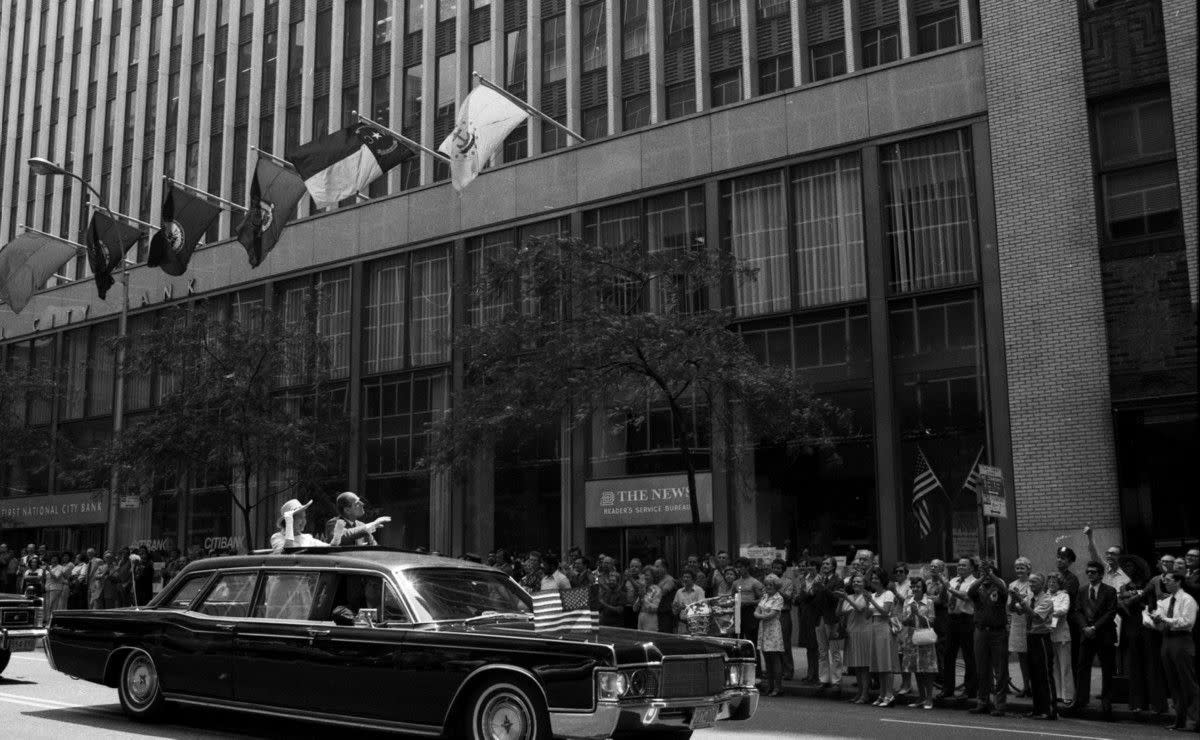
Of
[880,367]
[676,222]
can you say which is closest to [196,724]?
[880,367]

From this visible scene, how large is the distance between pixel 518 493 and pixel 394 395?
4.70m

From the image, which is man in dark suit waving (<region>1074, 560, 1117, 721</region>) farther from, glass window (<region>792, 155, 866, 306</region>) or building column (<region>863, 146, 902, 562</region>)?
glass window (<region>792, 155, 866, 306</region>)

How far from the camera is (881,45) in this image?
972 inches

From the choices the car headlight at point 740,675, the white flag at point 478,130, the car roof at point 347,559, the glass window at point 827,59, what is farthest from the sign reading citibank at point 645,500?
the car headlight at point 740,675

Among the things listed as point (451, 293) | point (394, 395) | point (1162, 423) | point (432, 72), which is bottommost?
point (1162, 423)

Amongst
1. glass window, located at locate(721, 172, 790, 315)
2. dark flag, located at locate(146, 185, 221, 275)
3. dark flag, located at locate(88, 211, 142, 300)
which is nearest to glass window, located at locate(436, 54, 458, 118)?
dark flag, located at locate(146, 185, 221, 275)

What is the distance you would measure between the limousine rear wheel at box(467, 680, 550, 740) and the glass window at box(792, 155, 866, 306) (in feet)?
53.5

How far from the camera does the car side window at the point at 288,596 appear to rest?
10109 mm

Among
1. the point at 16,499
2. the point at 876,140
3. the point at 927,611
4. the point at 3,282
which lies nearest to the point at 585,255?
the point at 876,140

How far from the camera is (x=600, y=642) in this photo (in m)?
8.53

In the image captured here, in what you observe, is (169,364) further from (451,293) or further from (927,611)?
(927,611)

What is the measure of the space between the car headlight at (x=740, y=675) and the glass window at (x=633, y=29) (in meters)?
20.8

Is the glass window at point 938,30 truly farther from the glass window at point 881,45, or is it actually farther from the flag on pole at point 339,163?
the flag on pole at point 339,163

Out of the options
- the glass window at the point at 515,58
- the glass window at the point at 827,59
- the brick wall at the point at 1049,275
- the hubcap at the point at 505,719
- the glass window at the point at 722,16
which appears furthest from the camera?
the glass window at the point at 515,58
